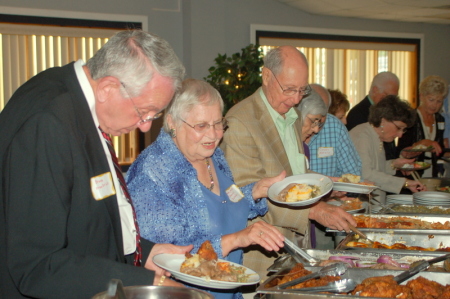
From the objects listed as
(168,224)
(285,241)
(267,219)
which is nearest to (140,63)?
(168,224)

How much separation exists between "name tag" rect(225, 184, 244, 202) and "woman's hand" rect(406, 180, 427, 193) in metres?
1.90

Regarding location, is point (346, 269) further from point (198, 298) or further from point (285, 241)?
point (198, 298)

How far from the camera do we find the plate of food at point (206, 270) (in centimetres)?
124

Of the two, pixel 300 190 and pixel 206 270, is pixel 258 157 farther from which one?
pixel 206 270

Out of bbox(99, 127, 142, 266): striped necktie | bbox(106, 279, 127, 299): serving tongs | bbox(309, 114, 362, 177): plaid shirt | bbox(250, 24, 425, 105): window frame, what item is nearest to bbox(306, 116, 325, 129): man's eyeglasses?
bbox(309, 114, 362, 177): plaid shirt

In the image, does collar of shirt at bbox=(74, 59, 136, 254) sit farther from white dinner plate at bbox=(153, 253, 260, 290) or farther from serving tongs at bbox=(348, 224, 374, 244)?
serving tongs at bbox=(348, 224, 374, 244)

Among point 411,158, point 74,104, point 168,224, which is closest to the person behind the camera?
point 74,104

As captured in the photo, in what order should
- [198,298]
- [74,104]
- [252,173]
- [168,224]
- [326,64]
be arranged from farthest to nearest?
1. [326,64]
2. [252,173]
3. [168,224]
4. [74,104]
5. [198,298]

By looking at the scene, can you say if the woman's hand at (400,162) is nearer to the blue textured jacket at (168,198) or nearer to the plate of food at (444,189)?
the plate of food at (444,189)

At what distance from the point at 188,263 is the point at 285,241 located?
45 cm

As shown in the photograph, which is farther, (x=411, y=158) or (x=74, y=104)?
(x=411, y=158)

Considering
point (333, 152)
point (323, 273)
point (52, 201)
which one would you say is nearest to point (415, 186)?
point (333, 152)

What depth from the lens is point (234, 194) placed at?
1.77 metres

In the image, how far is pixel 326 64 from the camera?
21.2 feet
